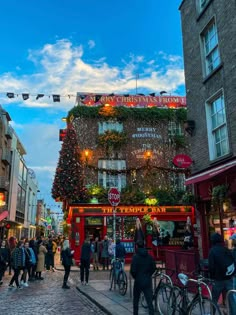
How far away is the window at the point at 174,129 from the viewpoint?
92.3 feet

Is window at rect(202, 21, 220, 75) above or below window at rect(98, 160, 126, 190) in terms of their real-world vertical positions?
above

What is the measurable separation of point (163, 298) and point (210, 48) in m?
9.09

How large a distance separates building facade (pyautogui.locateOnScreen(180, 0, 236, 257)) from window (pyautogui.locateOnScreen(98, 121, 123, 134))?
13.9 metres

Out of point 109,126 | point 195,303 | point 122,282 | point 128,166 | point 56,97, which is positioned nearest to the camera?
point 195,303

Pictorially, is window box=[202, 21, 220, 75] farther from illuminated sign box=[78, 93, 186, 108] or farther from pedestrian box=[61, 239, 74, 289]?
illuminated sign box=[78, 93, 186, 108]

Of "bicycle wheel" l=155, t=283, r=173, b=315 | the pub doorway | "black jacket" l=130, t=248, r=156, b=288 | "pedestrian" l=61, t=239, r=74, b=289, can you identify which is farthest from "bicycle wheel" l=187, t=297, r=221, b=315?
the pub doorway

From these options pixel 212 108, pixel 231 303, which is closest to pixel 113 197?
pixel 212 108

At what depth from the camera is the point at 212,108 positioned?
40.4 feet

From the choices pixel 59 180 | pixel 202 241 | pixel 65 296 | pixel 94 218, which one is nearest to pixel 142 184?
pixel 94 218

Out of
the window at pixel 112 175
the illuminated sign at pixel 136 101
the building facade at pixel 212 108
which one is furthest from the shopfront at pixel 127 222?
the building facade at pixel 212 108

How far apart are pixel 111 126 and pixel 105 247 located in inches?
428

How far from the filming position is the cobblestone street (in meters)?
8.71

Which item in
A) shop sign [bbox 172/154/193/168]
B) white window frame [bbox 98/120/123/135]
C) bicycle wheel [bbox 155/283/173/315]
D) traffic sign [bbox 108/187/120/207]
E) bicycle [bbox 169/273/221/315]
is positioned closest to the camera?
bicycle [bbox 169/273/221/315]

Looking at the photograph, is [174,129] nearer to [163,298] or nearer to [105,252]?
[105,252]
